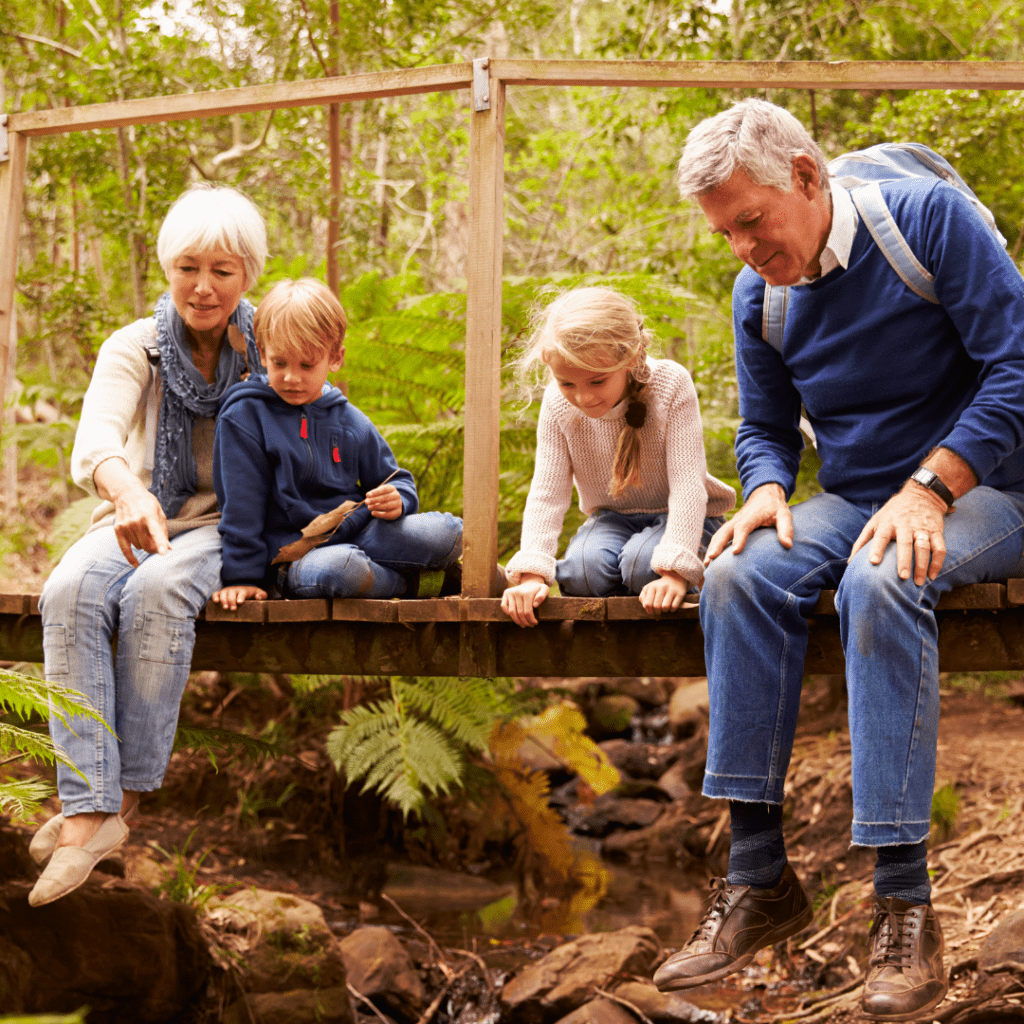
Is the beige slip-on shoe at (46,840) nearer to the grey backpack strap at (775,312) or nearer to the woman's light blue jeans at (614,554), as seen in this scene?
the woman's light blue jeans at (614,554)

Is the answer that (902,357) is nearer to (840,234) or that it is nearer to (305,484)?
(840,234)

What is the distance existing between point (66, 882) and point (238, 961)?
80.8 inches

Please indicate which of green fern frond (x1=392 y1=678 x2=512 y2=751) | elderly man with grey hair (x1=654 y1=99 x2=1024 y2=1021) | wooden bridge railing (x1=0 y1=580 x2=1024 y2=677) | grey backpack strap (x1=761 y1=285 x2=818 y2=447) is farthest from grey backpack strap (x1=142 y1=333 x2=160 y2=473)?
green fern frond (x1=392 y1=678 x2=512 y2=751)

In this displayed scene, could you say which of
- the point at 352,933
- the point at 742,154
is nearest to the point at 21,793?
the point at 742,154

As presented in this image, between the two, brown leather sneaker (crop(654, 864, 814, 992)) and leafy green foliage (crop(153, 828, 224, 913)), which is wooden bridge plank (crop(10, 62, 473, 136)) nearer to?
brown leather sneaker (crop(654, 864, 814, 992))

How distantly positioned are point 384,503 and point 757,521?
108 centimetres

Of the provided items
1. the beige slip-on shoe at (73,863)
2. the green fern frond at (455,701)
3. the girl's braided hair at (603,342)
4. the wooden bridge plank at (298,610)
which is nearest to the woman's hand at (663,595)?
the girl's braided hair at (603,342)

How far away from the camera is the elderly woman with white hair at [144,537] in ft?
8.62

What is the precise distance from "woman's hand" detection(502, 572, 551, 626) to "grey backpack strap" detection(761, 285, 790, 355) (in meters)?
0.88

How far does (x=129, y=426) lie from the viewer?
10.1 ft

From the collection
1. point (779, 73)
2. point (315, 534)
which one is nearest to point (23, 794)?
point (315, 534)

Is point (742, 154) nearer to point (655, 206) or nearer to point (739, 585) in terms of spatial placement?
point (739, 585)

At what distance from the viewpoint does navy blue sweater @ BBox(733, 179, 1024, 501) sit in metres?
2.38

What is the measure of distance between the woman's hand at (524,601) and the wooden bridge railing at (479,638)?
0.16 feet
